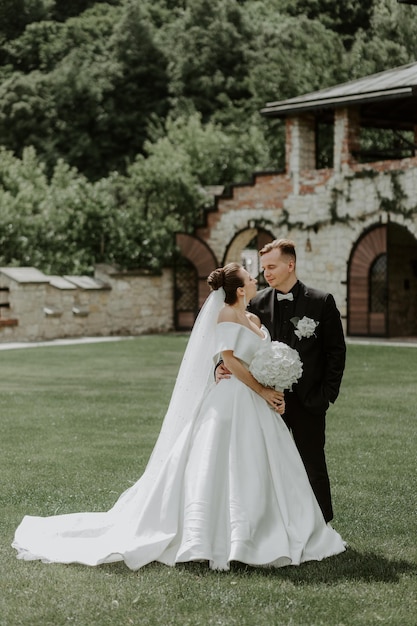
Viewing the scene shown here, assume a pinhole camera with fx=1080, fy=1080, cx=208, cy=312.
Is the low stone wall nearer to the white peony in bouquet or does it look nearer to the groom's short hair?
the groom's short hair

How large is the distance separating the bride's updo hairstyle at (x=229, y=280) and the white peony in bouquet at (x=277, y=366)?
373 millimetres

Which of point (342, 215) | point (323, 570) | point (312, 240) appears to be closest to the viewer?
point (323, 570)

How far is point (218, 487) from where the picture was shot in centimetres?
603

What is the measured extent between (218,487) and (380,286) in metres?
19.9

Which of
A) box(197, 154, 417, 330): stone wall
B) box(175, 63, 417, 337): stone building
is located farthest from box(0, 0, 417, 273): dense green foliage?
box(197, 154, 417, 330): stone wall

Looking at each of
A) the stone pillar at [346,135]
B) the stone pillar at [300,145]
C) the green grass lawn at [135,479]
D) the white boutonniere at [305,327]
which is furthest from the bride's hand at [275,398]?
the stone pillar at [300,145]

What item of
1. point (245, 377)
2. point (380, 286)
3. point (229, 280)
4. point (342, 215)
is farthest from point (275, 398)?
point (342, 215)

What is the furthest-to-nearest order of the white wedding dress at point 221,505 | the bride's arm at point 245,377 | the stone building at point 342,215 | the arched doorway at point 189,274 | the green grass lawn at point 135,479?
the arched doorway at point 189,274, the stone building at point 342,215, the bride's arm at point 245,377, the white wedding dress at point 221,505, the green grass lawn at point 135,479

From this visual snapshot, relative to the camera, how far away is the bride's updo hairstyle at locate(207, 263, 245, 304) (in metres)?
6.29

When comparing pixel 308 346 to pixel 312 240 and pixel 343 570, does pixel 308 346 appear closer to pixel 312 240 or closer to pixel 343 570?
pixel 343 570

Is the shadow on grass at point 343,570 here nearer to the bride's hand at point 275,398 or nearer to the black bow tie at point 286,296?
the bride's hand at point 275,398

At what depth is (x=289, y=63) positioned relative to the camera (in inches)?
1496

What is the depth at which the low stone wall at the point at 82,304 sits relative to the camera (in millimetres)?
24016

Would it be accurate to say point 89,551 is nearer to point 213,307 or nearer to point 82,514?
point 82,514
